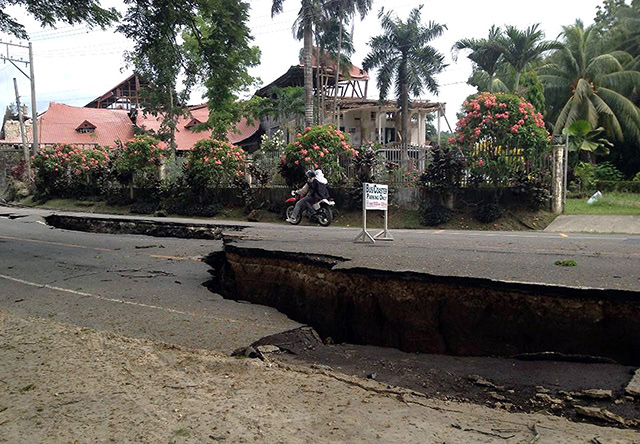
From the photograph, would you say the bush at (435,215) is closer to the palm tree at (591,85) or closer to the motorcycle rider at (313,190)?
the motorcycle rider at (313,190)

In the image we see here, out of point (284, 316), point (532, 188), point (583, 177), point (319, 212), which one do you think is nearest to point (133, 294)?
point (284, 316)

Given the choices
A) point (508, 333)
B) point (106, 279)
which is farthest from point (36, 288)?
point (508, 333)

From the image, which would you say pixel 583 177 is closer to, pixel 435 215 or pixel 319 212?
pixel 435 215

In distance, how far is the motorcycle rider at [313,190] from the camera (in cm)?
1494

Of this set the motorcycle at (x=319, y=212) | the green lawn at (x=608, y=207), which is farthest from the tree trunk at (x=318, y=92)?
the green lawn at (x=608, y=207)

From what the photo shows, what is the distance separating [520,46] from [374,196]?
2769 cm

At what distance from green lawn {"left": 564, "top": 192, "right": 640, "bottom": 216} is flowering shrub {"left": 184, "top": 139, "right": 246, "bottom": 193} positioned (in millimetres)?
12615

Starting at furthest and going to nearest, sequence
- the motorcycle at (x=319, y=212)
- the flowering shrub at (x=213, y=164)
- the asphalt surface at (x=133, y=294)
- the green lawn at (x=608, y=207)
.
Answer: the flowering shrub at (x=213, y=164) < the green lawn at (x=608, y=207) < the motorcycle at (x=319, y=212) < the asphalt surface at (x=133, y=294)

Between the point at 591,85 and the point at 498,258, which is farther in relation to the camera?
the point at 591,85

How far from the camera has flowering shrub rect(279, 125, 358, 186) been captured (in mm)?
17797

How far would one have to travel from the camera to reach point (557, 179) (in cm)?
1541

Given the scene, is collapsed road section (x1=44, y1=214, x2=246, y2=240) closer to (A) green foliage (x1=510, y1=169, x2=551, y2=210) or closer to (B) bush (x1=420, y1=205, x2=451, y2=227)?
(B) bush (x1=420, y1=205, x2=451, y2=227)

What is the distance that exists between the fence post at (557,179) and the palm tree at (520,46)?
56.9 ft

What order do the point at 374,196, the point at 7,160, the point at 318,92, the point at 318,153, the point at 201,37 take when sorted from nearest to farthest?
the point at 374,196 < the point at 201,37 < the point at 318,153 < the point at 318,92 < the point at 7,160
